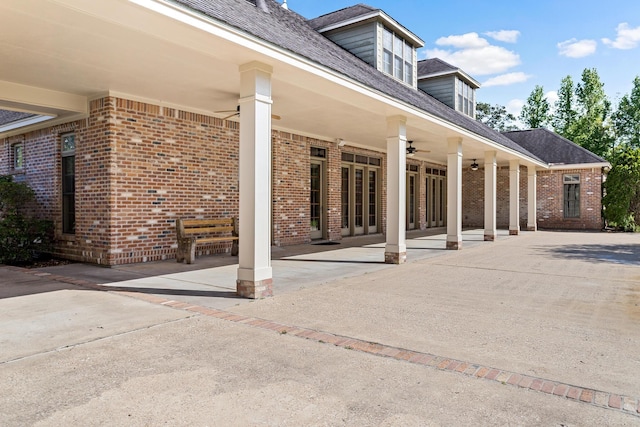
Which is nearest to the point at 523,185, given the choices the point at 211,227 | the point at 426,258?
the point at 426,258

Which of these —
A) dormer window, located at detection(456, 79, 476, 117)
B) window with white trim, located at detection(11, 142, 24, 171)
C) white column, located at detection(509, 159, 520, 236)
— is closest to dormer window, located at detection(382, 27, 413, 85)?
dormer window, located at detection(456, 79, 476, 117)

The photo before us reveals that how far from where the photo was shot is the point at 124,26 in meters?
4.67

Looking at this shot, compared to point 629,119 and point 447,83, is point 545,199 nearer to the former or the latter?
point 447,83

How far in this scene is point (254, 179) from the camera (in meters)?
5.50

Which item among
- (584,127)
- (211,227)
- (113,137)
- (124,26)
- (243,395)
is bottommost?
(243,395)

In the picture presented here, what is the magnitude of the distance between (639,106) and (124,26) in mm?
46479

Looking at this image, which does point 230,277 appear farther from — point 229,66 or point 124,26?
point 124,26

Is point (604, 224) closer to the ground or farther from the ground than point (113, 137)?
closer to the ground

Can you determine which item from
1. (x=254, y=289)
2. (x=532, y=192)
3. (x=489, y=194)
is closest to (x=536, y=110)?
(x=532, y=192)

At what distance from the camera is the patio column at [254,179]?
18.0 feet

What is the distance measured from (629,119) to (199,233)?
44.1 m

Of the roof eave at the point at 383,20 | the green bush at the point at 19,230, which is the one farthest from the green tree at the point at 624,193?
the green bush at the point at 19,230

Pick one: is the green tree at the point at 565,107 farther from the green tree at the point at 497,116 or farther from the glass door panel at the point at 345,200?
the glass door panel at the point at 345,200

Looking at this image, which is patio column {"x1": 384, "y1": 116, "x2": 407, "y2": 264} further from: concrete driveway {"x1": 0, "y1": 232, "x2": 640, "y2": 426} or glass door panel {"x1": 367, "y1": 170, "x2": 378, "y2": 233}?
glass door panel {"x1": 367, "y1": 170, "x2": 378, "y2": 233}
